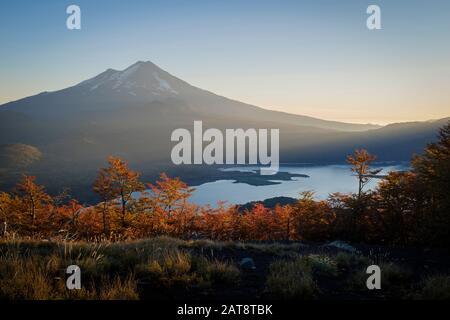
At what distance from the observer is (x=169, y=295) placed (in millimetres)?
5594

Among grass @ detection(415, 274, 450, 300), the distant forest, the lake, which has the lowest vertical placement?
the lake

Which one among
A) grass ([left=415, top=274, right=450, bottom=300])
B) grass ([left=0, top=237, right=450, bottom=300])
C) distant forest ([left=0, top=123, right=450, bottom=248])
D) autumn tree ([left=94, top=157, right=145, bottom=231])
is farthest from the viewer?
autumn tree ([left=94, top=157, right=145, bottom=231])

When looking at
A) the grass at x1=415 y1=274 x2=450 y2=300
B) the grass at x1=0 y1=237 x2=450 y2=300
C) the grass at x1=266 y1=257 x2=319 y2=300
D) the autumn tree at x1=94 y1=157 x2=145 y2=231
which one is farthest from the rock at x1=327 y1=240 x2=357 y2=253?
the autumn tree at x1=94 y1=157 x2=145 y2=231

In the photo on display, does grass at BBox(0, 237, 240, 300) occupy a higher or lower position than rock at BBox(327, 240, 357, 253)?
higher

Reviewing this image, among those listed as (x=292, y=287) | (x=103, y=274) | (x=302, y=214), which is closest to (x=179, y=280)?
(x=103, y=274)

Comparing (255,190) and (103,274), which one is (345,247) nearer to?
(103,274)

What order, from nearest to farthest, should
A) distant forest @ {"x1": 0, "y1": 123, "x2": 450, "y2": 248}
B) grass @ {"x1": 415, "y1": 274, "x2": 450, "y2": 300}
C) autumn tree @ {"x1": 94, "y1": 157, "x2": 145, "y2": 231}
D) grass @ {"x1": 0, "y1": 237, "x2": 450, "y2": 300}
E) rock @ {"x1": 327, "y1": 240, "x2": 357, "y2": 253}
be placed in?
grass @ {"x1": 0, "y1": 237, "x2": 450, "y2": 300} < grass @ {"x1": 415, "y1": 274, "x2": 450, "y2": 300} < rock @ {"x1": 327, "y1": 240, "x2": 357, "y2": 253} < distant forest @ {"x1": 0, "y1": 123, "x2": 450, "y2": 248} < autumn tree @ {"x1": 94, "y1": 157, "x2": 145, "y2": 231}

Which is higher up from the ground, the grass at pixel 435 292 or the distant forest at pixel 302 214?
the grass at pixel 435 292

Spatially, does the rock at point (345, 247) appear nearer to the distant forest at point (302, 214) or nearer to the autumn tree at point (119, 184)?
the distant forest at point (302, 214)

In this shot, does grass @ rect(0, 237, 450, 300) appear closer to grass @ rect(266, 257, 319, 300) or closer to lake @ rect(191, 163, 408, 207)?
grass @ rect(266, 257, 319, 300)

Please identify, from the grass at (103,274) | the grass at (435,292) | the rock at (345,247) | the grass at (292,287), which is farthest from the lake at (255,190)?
the grass at (435,292)

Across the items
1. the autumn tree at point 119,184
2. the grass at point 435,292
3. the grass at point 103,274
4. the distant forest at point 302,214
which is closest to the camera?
the grass at point 103,274

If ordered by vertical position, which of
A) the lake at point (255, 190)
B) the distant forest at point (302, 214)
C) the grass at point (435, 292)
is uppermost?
the grass at point (435, 292)
